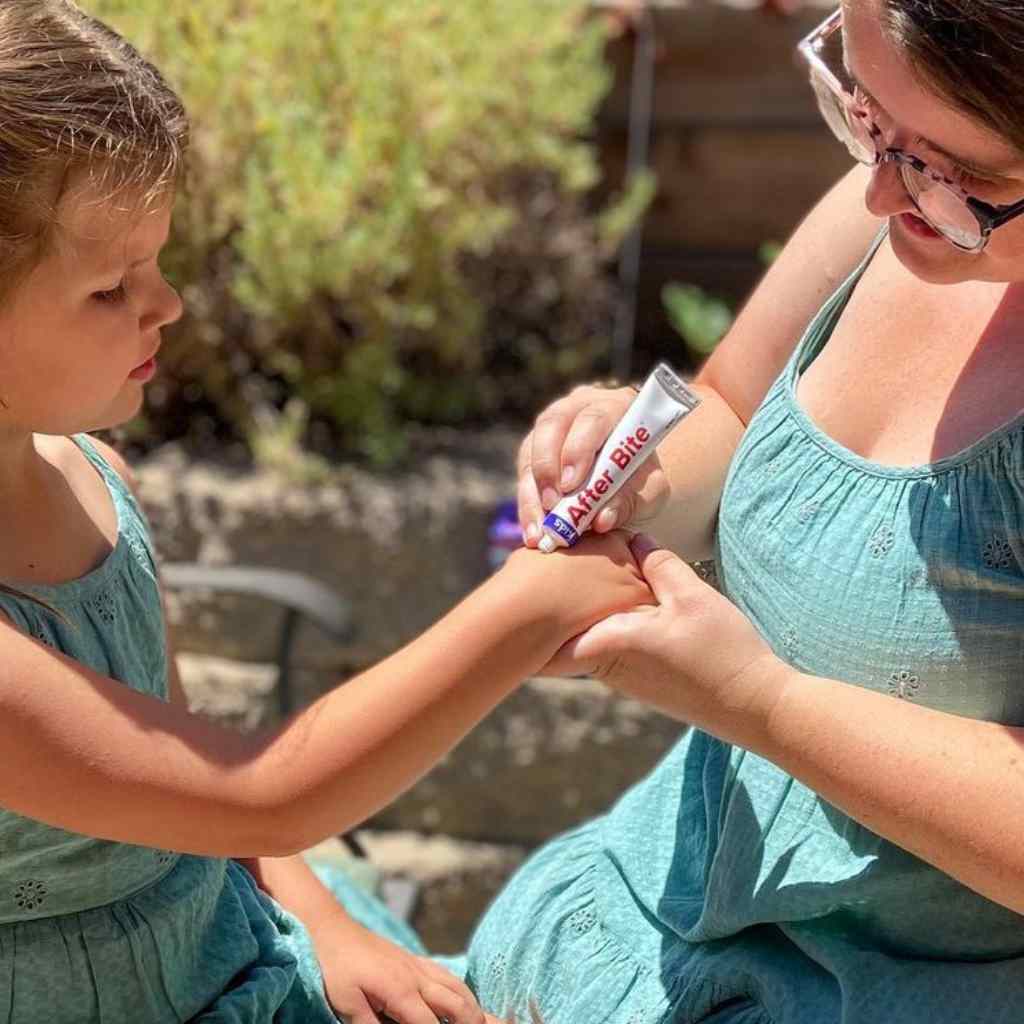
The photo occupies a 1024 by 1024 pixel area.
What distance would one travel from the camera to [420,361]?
12.3 ft

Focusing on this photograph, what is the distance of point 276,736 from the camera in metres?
1.42

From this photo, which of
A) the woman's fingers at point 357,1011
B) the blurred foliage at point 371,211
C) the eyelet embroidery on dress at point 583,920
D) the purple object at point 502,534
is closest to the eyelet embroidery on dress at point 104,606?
the woman's fingers at point 357,1011

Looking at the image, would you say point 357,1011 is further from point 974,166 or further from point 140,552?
point 974,166

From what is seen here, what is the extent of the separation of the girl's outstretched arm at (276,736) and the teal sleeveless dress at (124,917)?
4.6 inches

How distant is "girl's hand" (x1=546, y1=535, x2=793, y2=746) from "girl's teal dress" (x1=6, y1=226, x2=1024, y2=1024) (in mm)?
113

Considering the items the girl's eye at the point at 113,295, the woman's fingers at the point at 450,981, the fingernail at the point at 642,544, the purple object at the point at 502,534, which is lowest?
the purple object at the point at 502,534

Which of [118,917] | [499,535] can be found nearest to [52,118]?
[118,917]

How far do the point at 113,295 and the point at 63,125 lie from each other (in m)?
0.16

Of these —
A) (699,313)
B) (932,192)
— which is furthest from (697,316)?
(932,192)

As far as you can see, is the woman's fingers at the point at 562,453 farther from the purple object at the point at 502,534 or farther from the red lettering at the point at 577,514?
the purple object at the point at 502,534

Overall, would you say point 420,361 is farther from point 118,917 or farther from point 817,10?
point 118,917

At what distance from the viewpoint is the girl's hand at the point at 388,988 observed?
1.66m

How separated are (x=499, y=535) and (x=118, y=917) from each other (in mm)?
1529

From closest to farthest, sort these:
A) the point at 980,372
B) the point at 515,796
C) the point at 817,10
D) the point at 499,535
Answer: the point at 980,372 < the point at 499,535 < the point at 515,796 < the point at 817,10
